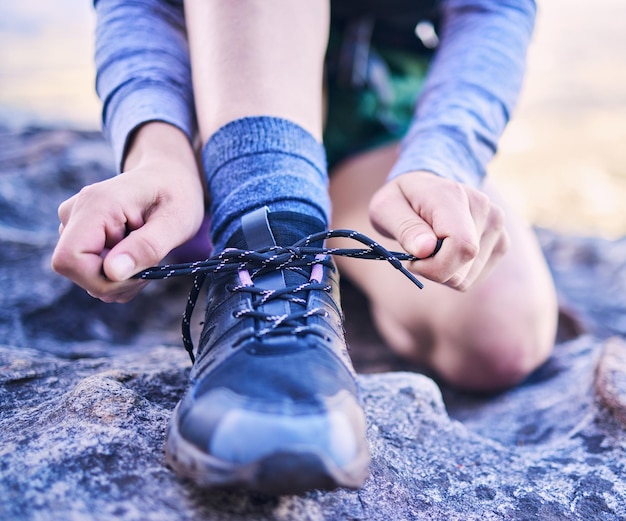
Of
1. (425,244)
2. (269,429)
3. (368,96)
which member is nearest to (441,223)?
(425,244)

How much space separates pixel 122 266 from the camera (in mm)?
497

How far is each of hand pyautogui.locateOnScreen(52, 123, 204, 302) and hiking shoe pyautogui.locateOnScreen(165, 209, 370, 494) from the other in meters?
0.07

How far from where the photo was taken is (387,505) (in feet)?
1.73

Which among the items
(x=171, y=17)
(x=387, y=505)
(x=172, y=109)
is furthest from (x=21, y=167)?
(x=387, y=505)

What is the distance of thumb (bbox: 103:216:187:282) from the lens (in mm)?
496

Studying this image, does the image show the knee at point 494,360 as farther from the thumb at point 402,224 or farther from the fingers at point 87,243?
the fingers at point 87,243

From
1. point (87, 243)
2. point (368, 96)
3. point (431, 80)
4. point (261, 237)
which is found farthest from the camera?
point (368, 96)

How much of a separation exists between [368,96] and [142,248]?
2.78 ft

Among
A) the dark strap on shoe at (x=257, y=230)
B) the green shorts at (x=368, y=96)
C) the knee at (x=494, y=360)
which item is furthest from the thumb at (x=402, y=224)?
the green shorts at (x=368, y=96)

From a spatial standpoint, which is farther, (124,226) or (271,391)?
(124,226)

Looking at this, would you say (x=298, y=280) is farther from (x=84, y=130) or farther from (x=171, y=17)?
(x=84, y=130)

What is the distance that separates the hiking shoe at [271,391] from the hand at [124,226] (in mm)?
73

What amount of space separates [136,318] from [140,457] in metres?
0.71

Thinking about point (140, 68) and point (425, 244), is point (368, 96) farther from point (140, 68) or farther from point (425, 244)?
point (425, 244)
